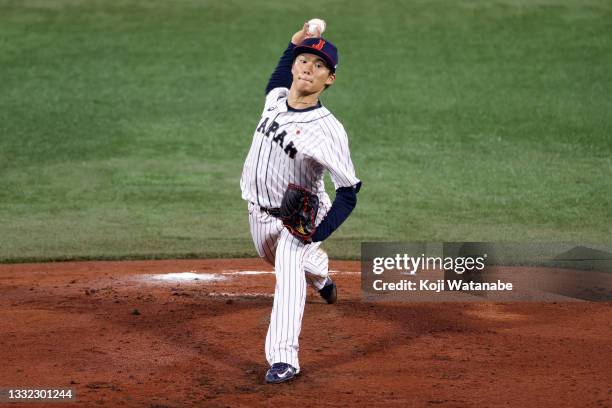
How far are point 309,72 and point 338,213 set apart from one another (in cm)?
73

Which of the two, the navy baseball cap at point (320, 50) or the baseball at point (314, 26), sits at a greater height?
the baseball at point (314, 26)

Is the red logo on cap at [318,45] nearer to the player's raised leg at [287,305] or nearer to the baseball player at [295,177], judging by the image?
the baseball player at [295,177]

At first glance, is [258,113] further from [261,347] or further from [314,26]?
Result: [261,347]

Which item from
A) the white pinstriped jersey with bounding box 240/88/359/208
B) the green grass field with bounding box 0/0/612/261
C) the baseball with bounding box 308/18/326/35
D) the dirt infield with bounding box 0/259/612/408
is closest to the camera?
the dirt infield with bounding box 0/259/612/408

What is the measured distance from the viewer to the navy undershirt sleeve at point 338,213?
15.3ft

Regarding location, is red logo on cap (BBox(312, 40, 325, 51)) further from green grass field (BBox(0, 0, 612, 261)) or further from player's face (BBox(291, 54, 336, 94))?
green grass field (BBox(0, 0, 612, 261))

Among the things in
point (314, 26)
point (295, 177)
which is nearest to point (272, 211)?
point (295, 177)

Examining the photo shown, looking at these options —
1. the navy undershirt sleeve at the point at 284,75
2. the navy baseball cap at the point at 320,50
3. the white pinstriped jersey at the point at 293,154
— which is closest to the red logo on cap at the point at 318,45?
the navy baseball cap at the point at 320,50

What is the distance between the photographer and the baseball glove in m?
4.77

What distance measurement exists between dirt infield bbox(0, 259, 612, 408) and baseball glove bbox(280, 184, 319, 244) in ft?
2.22

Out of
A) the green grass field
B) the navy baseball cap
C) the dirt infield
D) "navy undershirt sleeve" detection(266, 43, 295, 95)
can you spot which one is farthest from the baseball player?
the green grass field

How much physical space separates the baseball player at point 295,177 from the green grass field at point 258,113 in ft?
9.65

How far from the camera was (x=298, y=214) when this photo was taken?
4.79 metres

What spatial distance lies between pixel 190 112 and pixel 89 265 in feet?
A: 17.5
